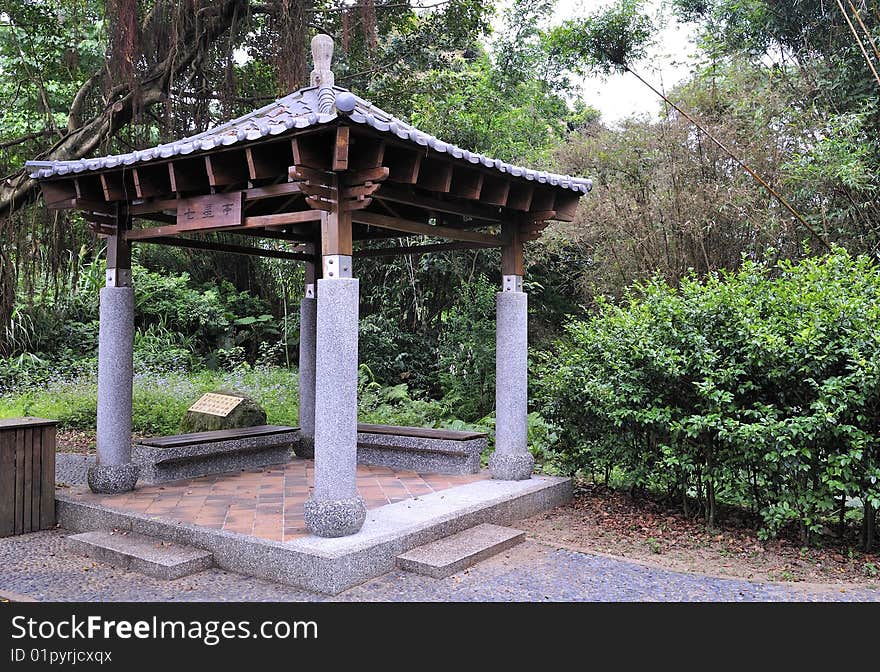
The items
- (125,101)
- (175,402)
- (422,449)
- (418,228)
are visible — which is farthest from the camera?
(175,402)

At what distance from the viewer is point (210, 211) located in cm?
518

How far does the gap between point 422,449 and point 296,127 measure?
364cm

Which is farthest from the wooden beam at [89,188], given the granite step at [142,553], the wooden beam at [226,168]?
the granite step at [142,553]

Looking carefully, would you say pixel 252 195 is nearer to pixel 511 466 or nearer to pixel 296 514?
pixel 296 514

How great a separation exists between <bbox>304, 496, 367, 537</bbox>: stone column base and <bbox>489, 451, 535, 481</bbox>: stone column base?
2.11m

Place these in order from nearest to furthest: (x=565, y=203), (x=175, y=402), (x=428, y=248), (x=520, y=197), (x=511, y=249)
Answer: (x=520, y=197)
(x=565, y=203)
(x=511, y=249)
(x=428, y=248)
(x=175, y=402)

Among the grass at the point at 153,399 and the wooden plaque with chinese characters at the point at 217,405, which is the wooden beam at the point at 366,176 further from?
the grass at the point at 153,399

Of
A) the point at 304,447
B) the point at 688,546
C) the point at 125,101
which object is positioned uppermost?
the point at 125,101

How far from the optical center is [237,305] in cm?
1443

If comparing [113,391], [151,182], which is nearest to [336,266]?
[151,182]

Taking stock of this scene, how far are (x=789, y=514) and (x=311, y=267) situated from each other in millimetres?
5120

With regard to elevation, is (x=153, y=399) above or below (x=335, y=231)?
below

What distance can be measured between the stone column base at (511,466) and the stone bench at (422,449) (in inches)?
12.7
